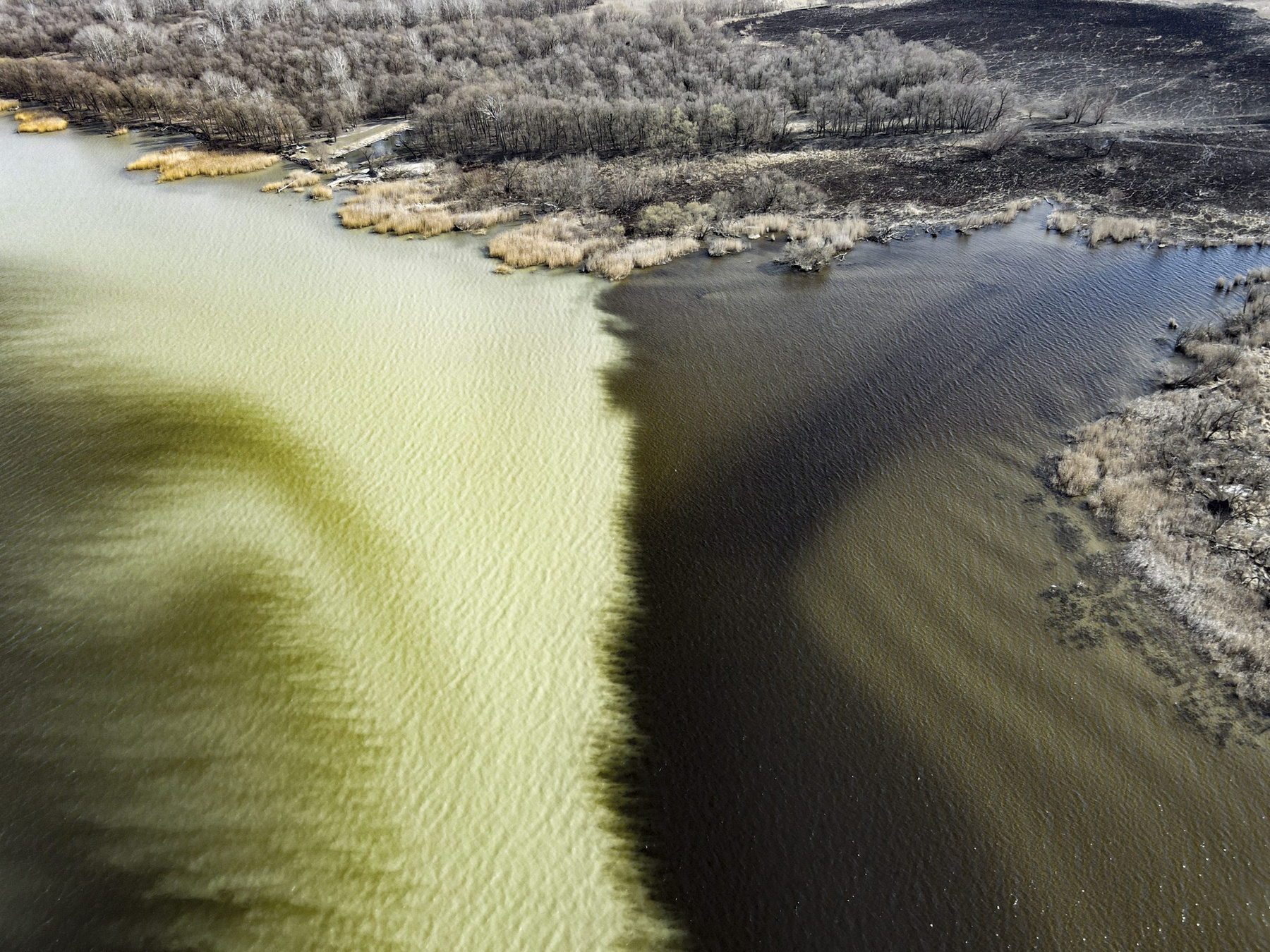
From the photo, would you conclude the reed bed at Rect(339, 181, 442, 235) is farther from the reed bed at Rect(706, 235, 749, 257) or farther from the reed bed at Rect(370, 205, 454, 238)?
the reed bed at Rect(706, 235, 749, 257)

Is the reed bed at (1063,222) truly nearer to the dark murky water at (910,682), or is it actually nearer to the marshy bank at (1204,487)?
the dark murky water at (910,682)

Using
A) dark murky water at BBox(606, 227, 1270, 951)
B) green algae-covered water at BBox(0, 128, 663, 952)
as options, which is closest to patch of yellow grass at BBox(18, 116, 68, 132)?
green algae-covered water at BBox(0, 128, 663, 952)

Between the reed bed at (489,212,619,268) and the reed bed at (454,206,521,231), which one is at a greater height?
the reed bed at (454,206,521,231)

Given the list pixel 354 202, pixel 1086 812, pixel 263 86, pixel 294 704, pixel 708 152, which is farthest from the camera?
pixel 263 86

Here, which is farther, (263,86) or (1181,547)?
(263,86)

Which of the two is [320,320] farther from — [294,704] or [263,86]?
[263,86]

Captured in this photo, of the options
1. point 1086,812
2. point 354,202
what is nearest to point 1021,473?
point 1086,812

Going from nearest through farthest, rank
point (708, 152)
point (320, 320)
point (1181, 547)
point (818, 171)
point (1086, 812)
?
point (1086, 812)
point (1181, 547)
point (320, 320)
point (818, 171)
point (708, 152)
